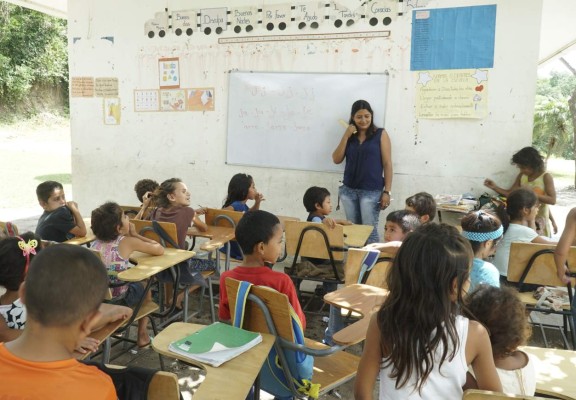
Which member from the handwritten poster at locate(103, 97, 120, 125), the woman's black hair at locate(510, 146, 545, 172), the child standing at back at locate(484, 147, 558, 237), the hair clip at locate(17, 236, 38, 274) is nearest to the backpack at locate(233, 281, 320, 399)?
the hair clip at locate(17, 236, 38, 274)

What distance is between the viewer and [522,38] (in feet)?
14.5

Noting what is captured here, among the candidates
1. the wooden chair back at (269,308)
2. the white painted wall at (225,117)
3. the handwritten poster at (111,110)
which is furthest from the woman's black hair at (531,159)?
the handwritten poster at (111,110)

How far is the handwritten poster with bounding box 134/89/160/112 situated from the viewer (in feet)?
19.4

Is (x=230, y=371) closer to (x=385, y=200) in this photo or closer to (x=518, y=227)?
(x=518, y=227)

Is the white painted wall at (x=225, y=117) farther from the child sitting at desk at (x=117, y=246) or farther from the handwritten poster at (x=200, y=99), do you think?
the child sitting at desk at (x=117, y=246)

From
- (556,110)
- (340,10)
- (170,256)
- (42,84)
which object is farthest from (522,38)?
(42,84)

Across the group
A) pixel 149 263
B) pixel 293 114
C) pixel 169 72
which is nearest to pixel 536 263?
pixel 149 263

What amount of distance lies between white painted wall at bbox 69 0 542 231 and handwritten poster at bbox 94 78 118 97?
0.09 m

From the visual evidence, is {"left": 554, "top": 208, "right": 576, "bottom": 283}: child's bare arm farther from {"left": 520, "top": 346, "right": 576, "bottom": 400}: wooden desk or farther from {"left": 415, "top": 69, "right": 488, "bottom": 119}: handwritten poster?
{"left": 415, "top": 69, "right": 488, "bottom": 119}: handwritten poster

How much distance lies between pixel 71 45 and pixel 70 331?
6002mm

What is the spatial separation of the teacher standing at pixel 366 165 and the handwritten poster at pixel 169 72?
7.33ft

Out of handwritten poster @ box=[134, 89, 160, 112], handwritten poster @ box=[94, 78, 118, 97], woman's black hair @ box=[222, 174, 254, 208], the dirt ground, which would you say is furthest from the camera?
handwritten poster @ box=[94, 78, 118, 97]

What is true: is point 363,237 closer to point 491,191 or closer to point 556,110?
point 491,191

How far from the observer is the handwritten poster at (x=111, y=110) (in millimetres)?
6113
